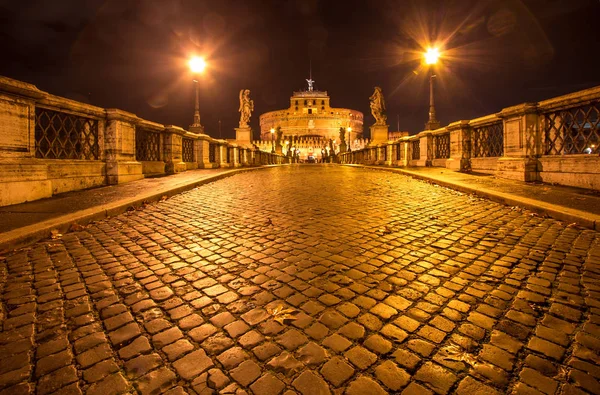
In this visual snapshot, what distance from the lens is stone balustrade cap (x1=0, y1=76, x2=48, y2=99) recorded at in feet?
18.2

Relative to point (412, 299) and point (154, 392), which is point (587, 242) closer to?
point (412, 299)

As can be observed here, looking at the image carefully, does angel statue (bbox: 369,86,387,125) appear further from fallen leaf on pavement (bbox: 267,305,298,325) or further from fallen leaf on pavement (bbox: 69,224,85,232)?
fallen leaf on pavement (bbox: 267,305,298,325)

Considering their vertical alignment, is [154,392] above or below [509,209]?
below

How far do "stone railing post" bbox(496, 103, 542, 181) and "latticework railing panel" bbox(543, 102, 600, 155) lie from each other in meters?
0.25

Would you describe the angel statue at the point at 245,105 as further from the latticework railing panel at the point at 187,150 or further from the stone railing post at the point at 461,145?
the stone railing post at the point at 461,145

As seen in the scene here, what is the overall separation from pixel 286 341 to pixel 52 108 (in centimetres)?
832

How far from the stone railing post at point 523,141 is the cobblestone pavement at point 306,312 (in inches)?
201

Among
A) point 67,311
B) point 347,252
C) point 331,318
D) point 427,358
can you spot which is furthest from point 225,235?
point 427,358

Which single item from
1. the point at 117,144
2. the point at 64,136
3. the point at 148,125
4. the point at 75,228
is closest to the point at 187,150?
the point at 148,125

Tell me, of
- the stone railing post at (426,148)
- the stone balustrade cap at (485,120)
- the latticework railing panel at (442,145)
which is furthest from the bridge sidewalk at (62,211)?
the stone railing post at (426,148)

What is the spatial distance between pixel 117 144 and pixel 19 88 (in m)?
3.30

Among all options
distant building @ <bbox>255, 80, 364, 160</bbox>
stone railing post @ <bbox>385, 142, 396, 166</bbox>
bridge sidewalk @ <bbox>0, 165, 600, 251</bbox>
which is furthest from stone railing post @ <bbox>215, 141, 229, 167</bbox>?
distant building @ <bbox>255, 80, 364, 160</bbox>

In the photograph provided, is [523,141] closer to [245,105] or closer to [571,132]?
[571,132]

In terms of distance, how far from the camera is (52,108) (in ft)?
23.3
